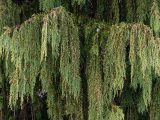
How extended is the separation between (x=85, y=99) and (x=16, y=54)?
2.41ft

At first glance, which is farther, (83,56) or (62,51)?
(83,56)

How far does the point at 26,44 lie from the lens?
2.50 m

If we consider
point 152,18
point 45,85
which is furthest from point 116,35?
point 45,85

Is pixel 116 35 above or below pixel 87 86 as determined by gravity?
above

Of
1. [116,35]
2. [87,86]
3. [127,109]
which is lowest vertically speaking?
[127,109]

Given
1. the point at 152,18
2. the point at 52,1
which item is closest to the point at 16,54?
the point at 52,1

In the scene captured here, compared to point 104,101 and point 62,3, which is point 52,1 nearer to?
point 62,3

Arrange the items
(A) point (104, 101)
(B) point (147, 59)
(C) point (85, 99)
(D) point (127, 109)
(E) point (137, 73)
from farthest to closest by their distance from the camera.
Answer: (D) point (127, 109) → (C) point (85, 99) → (A) point (104, 101) → (E) point (137, 73) → (B) point (147, 59)

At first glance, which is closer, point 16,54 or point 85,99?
point 16,54

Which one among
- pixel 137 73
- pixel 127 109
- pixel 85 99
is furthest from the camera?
pixel 127 109

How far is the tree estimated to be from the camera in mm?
2426

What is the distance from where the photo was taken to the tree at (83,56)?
2426mm

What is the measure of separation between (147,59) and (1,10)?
50.8 inches

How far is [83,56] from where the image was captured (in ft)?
9.21
